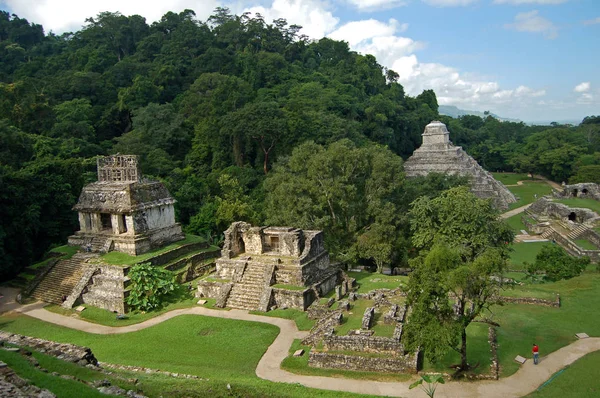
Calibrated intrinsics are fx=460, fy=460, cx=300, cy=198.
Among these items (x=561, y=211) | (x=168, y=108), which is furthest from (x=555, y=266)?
(x=168, y=108)

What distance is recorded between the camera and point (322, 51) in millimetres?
74625

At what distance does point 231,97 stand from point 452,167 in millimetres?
24239

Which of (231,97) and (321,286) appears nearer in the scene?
(321,286)

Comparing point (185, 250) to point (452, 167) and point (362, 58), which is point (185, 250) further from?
point (362, 58)

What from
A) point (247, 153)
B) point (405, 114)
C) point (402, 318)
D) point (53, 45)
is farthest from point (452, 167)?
point (53, 45)

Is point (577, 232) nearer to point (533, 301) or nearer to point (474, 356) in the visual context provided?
point (533, 301)

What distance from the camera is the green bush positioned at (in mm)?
19094

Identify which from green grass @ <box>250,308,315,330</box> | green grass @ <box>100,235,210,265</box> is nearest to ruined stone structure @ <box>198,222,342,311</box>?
green grass @ <box>250,308,315,330</box>

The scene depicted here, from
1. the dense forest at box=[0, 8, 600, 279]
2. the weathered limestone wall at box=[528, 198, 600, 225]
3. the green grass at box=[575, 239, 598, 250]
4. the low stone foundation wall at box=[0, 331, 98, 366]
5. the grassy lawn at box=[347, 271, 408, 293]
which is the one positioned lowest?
the green grass at box=[575, 239, 598, 250]

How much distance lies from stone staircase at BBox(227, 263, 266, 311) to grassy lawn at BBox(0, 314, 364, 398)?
1.50 meters

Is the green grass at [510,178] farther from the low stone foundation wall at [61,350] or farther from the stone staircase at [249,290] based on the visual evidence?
the low stone foundation wall at [61,350]

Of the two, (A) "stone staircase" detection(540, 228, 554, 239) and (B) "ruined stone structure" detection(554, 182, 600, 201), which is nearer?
(A) "stone staircase" detection(540, 228, 554, 239)

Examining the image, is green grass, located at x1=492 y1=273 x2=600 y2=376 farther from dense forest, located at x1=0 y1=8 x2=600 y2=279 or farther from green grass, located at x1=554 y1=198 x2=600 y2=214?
green grass, located at x1=554 y1=198 x2=600 y2=214

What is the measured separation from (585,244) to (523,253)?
4812 mm
